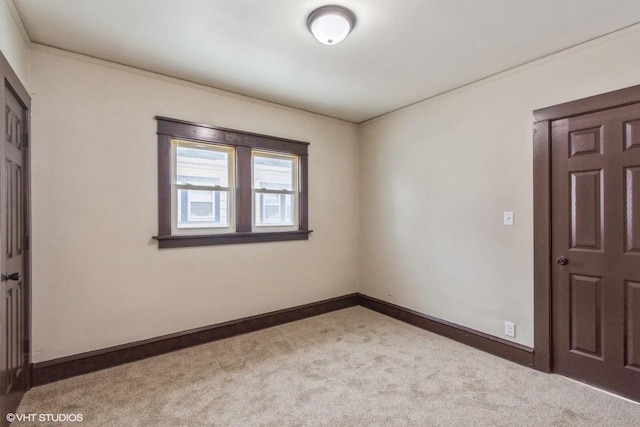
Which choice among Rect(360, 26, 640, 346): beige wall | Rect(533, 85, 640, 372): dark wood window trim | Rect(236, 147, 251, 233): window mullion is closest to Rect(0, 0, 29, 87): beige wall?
Rect(236, 147, 251, 233): window mullion

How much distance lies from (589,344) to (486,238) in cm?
108

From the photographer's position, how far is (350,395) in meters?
2.24

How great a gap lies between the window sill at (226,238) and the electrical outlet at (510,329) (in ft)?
7.43

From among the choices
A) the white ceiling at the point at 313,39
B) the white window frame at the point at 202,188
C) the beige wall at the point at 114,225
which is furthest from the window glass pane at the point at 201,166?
the white ceiling at the point at 313,39

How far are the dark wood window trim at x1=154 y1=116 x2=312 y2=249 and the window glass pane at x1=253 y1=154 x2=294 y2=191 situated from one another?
0.12 metres

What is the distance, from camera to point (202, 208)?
3.23 meters

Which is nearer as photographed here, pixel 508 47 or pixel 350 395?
pixel 350 395

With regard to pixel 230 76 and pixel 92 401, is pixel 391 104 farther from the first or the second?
pixel 92 401

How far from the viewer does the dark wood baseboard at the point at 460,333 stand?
107 inches

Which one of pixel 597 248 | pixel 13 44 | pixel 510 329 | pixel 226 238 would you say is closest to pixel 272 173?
pixel 226 238

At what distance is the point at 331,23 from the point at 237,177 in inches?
73.9

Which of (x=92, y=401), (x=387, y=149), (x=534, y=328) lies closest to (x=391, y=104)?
(x=387, y=149)

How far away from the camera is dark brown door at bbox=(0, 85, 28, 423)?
1783 mm

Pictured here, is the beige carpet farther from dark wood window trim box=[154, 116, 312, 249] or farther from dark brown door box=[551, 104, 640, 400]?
dark wood window trim box=[154, 116, 312, 249]
